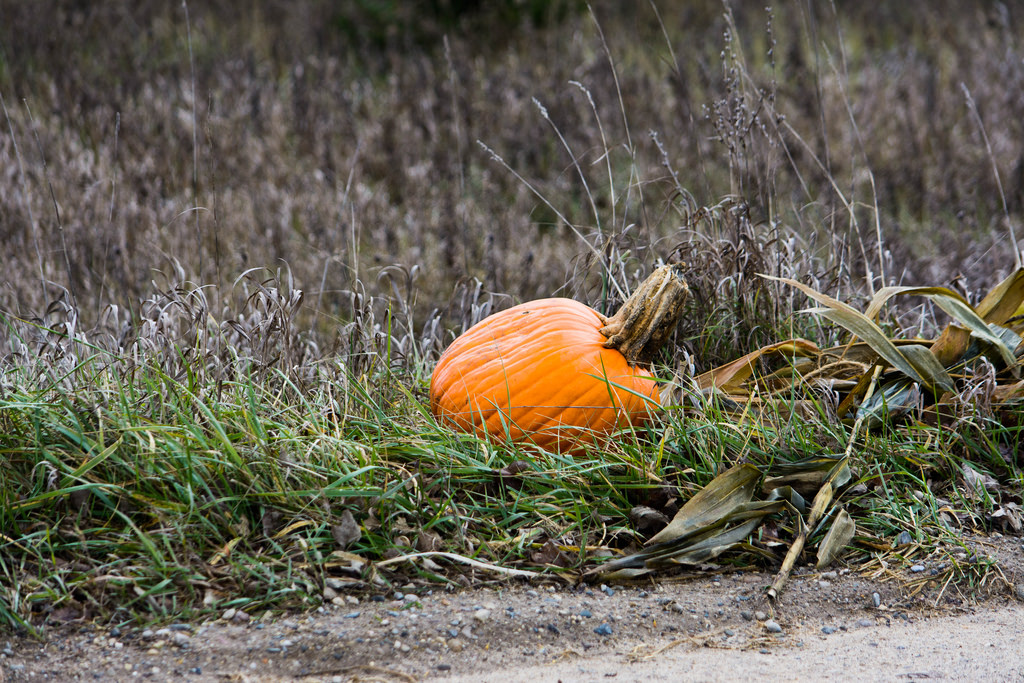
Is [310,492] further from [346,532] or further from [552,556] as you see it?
[552,556]

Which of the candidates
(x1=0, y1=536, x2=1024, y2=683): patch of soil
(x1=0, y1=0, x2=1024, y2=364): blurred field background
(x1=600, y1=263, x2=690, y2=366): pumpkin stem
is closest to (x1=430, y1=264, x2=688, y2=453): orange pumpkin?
(x1=600, y1=263, x2=690, y2=366): pumpkin stem

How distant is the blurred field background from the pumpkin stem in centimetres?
45

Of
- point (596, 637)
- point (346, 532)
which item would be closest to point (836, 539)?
point (596, 637)


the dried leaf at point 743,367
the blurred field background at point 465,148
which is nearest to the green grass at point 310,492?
the dried leaf at point 743,367

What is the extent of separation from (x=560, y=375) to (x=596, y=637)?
33.0 inches

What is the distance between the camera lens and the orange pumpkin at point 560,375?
256cm

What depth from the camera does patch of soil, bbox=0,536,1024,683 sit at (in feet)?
5.85

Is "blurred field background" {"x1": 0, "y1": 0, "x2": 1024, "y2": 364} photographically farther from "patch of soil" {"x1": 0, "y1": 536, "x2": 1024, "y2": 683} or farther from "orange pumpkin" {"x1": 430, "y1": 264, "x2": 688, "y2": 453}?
"patch of soil" {"x1": 0, "y1": 536, "x2": 1024, "y2": 683}

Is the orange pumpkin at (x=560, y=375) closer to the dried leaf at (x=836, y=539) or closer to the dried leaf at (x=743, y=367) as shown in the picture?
the dried leaf at (x=743, y=367)

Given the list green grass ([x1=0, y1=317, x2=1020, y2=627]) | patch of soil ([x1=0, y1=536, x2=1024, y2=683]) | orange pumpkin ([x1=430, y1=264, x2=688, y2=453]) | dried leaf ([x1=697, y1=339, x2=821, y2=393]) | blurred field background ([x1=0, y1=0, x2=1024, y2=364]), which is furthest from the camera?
blurred field background ([x1=0, y1=0, x2=1024, y2=364])

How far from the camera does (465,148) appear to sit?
248 inches

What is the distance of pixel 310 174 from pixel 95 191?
1391 millimetres

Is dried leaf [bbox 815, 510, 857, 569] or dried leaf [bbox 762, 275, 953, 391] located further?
dried leaf [bbox 762, 275, 953, 391]

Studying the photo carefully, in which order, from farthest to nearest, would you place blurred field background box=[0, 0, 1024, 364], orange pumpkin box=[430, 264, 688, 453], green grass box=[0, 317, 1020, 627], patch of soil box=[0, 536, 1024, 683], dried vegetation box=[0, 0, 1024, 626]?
blurred field background box=[0, 0, 1024, 364]
orange pumpkin box=[430, 264, 688, 453]
dried vegetation box=[0, 0, 1024, 626]
green grass box=[0, 317, 1020, 627]
patch of soil box=[0, 536, 1024, 683]
